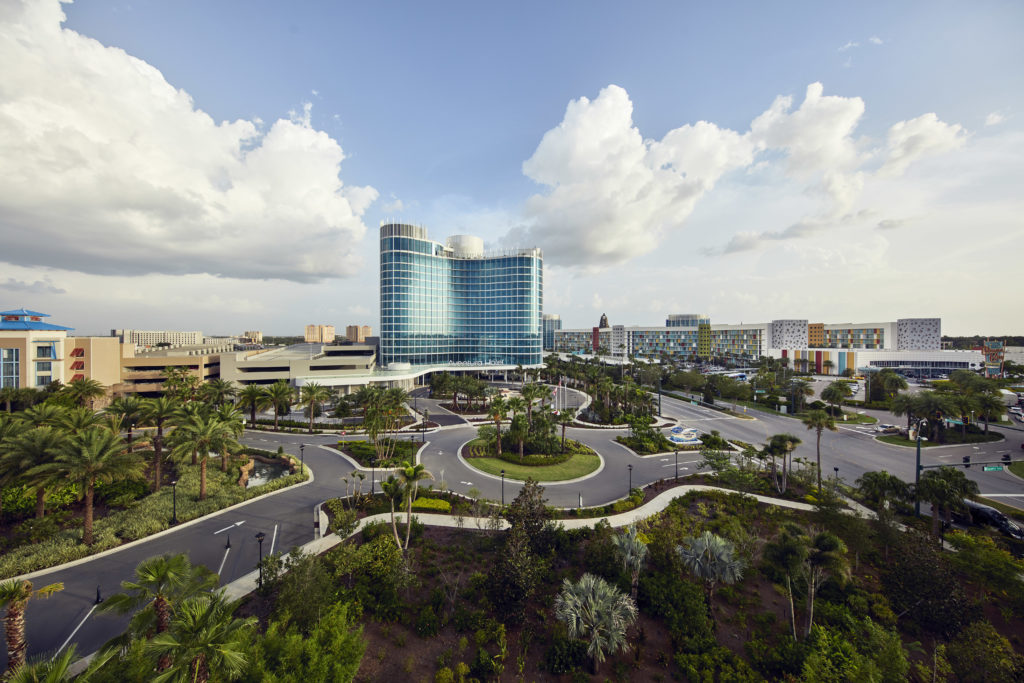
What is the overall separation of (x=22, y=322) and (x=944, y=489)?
111m

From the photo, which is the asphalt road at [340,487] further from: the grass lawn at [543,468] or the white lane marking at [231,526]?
the grass lawn at [543,468]

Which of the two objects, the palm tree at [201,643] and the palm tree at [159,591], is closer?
the palm tree at [201,643]

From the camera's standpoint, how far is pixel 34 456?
24688mm

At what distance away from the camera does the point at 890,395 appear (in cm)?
7231

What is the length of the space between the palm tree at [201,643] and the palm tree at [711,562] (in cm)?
1959

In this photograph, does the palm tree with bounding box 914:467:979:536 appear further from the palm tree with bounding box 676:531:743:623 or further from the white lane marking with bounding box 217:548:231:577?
the white lane marking with bounding box 217:548:231:577

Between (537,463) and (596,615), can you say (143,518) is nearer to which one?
(537,463)

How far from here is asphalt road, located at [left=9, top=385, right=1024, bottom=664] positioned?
18.7 m

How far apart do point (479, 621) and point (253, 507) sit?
2232 cm

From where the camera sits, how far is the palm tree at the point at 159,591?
12.2 meters

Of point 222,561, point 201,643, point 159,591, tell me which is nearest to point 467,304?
point 222,561

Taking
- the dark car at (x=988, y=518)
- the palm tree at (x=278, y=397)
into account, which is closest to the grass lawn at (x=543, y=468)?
the dark car at (x=988, y=518)

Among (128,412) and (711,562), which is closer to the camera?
(711,562)

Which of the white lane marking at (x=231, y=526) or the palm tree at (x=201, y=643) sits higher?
the palm tree at (x=201, y=643)
